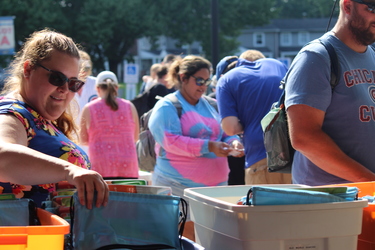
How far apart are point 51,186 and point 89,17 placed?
36.3 m

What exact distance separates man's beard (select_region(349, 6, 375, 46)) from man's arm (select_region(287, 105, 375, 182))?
48 centimetres

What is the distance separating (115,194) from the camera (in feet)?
5.58

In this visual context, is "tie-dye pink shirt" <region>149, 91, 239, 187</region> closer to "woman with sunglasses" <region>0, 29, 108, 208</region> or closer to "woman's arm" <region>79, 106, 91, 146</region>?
"woman's arm" <region>79, 106, 91, 146</region>

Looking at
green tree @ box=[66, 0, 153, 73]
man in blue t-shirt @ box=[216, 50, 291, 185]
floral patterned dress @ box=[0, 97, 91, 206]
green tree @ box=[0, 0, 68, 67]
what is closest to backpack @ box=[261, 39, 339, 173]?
floral patterned dress @ box=[0, 97, 91, 206]

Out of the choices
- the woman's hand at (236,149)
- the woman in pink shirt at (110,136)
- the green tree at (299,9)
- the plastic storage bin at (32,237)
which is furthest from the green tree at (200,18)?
the green tree at (299,9)

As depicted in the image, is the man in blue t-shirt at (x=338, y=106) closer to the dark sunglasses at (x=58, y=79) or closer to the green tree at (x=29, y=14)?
the dark sunglasses at (x=58, y=79)

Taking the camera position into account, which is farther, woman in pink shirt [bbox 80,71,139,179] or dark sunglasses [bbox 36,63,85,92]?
woman in pink shirt [bbox 80,71,139,179]

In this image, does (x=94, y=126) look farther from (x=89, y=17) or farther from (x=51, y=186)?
(x=89, y=17)

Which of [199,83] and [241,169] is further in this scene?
[241,169]

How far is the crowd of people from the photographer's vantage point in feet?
6.47

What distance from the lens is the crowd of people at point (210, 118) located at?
197 cm

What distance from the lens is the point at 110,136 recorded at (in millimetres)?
5688

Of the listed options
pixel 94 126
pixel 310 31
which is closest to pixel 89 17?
pixel 94 126

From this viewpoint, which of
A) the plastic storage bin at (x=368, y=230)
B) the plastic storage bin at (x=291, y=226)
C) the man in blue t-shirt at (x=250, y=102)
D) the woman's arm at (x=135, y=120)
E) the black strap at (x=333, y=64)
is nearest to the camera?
the plastic storage bin at (x=291, y=226)
